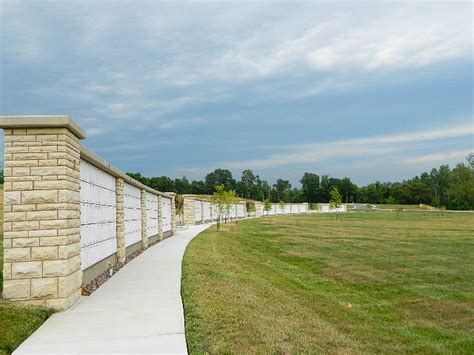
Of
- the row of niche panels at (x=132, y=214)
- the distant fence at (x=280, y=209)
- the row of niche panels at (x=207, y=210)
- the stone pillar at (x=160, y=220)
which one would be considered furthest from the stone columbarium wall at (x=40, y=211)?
the distant fence at (x=280, y=209)

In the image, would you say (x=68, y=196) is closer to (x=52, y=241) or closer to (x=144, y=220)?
(x=52, y=241)

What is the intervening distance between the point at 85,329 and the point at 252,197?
434 feet

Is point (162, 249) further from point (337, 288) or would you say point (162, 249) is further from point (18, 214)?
point (18, 214)

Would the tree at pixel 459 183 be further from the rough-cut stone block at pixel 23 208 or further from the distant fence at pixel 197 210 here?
the rough-cut stone block at pixel 23 208

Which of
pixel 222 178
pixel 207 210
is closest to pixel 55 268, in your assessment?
pixel 207 210

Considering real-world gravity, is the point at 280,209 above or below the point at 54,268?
above

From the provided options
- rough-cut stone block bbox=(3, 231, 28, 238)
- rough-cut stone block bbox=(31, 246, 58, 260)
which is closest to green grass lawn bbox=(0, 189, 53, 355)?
rough-cut stone block bbox=(31, 246, 58, 260)

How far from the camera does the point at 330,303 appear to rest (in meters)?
11.1

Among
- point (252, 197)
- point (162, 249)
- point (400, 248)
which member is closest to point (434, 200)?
point (252, 197)

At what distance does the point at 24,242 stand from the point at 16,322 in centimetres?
136

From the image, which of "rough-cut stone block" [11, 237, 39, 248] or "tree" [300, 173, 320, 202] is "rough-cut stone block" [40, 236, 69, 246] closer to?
"rough-cut stone block" [11, 237, 39, 248]

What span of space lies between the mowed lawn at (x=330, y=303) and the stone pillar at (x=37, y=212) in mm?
2110

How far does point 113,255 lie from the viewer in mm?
12508

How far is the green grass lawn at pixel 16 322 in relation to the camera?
580 cm
